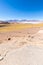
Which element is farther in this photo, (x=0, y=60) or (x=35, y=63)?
(x=0, y=60)

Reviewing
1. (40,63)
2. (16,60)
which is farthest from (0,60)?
(40,63)

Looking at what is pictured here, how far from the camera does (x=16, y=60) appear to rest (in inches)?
220

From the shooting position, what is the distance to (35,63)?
201 inches

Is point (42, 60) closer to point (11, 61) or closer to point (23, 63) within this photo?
point (23, 63)

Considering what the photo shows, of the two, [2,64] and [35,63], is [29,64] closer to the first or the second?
[35,63]

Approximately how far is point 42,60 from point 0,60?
234 cm

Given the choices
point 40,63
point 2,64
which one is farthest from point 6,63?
point 40,63

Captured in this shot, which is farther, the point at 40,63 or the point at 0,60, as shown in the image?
the point at 0,60

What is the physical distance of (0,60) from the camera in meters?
5.58

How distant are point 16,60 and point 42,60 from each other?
1444 mm

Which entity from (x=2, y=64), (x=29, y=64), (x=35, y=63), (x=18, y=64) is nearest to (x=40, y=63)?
(x=35, y=63)

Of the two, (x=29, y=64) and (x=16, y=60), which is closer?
(x=29, y=64)

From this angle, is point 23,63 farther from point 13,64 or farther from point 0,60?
point 0,60

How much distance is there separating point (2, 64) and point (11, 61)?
0.55m
